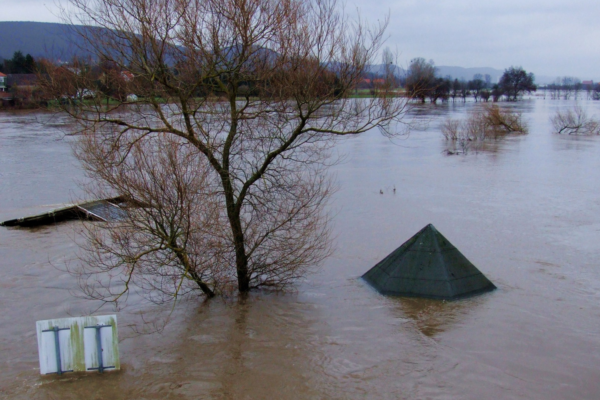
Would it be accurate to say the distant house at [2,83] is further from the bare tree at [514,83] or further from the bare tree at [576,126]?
the bare tree at [514,83]

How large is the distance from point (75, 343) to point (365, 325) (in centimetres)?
507

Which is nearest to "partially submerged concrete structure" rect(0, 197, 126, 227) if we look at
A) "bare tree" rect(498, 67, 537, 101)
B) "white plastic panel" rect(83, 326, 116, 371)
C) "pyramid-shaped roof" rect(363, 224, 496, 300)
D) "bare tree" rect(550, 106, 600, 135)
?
"white plastic panel" rect(83, 326, 116, 371)

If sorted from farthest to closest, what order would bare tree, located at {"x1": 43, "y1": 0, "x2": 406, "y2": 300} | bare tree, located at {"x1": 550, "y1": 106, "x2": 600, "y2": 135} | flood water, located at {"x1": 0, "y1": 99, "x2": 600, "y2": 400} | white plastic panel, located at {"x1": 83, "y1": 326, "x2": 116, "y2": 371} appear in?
bare tree, located at {"x1": 550, "y1": 106, "x2": 600, "y2": 135} < bare tree, located at {"x1": 43, "y1": 0, "x2": 406, "y2": 300} < flood water, located at {"x1": 0, "y1": 99, "x2": 600, "y2": 400} < white plastic panel, located at {"x1": 83, "y1": 326, "x2": 116, "y2": 371}

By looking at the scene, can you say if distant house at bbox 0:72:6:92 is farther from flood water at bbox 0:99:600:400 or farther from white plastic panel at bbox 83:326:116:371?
white plastic panel at bbox 83:326:116:371

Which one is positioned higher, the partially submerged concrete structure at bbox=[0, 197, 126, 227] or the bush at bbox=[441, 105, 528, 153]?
the bush at bbox=[441, 105, 528, 153]

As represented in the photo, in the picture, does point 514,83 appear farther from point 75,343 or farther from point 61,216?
point 75,343

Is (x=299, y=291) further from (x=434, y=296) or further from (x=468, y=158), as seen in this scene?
(x=468, y=158)

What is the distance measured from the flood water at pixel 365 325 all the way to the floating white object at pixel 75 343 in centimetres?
24

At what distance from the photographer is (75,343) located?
774cm

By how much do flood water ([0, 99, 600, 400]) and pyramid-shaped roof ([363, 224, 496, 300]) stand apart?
301 mm

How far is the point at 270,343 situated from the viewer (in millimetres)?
9539

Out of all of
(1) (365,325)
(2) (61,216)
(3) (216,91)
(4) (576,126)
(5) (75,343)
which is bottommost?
(1) (365,325)

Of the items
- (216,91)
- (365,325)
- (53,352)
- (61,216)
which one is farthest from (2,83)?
(365,325)

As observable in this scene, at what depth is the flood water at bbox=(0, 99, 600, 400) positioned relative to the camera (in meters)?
8.16
